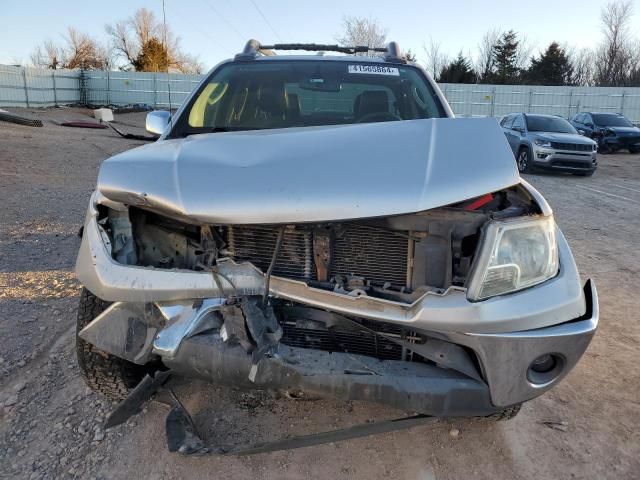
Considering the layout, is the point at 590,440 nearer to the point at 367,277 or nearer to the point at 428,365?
the point at 428,365

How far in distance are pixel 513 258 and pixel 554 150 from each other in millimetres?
12113

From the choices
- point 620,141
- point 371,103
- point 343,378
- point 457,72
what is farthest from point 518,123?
point 457,72

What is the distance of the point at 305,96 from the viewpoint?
11.3 ft

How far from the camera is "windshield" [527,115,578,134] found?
44.9 ft

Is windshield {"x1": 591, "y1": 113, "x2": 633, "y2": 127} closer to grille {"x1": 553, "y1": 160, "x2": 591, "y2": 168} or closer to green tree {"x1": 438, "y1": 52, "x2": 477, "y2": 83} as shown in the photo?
grille {"x1": 553, "y1": 160, "x2": 591, "y2": 168}

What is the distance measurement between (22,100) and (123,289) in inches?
1152

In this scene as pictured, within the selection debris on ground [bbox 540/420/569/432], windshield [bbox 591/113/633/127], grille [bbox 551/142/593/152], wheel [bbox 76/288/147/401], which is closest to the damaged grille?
wheel [bbox 76/288/147/401]

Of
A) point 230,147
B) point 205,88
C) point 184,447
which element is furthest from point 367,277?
point 205,88

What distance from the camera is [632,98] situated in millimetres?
28203

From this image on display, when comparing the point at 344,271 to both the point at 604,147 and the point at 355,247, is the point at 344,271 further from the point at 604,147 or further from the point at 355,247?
the point at 604,147

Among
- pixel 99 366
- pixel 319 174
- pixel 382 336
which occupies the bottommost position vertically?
pixel 99 366

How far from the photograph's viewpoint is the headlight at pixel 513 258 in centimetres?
190

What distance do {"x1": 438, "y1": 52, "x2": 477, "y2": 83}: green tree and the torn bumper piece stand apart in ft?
148

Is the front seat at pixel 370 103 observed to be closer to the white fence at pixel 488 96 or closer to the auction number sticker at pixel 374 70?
the auction number sticker at pixel 374 70
